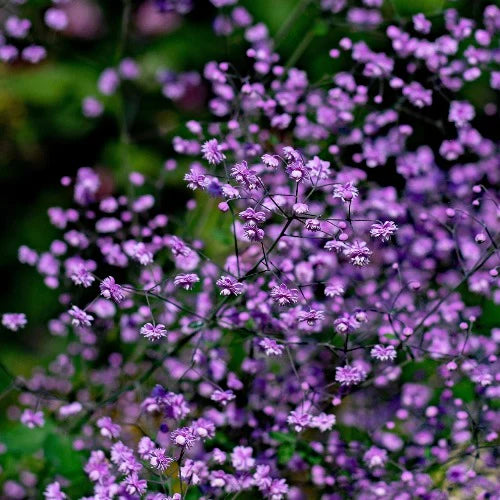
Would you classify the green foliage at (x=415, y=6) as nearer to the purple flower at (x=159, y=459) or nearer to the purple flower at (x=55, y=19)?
the purple flower at (x=55, y=19)

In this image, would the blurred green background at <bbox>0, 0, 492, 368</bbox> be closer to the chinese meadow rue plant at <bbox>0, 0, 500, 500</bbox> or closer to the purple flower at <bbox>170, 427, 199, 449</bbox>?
the chinese meadow rue plant at <bbox>0, 0, 500, 500</bbox>

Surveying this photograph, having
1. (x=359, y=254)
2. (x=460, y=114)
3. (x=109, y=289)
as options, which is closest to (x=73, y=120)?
(x=460, y=114)

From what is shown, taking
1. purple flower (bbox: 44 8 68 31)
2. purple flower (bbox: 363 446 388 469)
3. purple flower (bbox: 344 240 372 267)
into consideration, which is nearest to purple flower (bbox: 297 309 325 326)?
purple flower (bbox: 344 240 372 267)

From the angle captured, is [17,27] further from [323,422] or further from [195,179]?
[323,422]

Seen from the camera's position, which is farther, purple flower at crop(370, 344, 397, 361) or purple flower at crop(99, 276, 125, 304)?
purple flower at crop(370, 344, 397, 361)

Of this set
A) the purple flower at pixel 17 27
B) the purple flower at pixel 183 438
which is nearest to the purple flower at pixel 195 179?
the purple flower at pixel 183 438

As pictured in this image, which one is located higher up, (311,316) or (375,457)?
(311,316)

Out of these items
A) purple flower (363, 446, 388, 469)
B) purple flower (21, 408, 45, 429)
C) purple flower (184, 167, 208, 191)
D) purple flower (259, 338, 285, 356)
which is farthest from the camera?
purple flower (21, 408, 45, 429)

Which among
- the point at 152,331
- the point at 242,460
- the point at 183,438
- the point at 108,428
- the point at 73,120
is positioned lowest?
the point at 73,120

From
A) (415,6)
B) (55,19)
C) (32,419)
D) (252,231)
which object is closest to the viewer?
(252,231)
